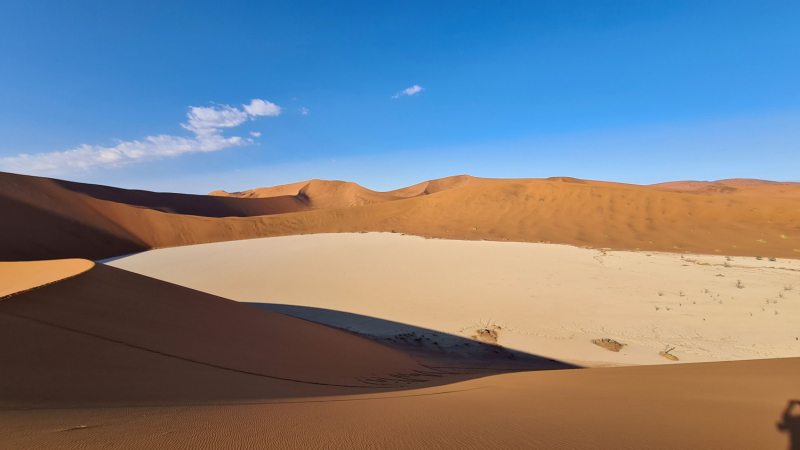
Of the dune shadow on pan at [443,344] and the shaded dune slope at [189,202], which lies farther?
the shaded dune slope at [189,202]

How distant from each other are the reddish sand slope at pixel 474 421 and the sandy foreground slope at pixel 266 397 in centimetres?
1

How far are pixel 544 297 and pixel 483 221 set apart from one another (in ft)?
57.5

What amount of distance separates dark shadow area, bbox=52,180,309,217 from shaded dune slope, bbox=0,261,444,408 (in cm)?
4297

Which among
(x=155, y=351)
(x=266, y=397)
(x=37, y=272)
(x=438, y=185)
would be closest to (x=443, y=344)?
(x=266, y=397)

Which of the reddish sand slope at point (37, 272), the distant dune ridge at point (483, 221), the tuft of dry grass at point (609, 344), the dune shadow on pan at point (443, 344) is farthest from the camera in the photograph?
the distant dune ridge at point (483, 221)

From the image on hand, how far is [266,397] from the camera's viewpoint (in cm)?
282

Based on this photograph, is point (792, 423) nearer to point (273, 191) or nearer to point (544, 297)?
point (544, 297)

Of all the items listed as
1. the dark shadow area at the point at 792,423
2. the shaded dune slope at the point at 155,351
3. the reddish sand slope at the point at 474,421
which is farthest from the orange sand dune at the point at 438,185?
the dark shadow area at the point at 792,423

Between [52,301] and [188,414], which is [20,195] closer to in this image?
[52,301]

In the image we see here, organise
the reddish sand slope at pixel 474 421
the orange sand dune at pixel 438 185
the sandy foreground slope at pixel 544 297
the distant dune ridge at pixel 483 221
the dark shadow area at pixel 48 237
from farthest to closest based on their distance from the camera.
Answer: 1. the orange sand dune at pixel 438 185
2. the dark shadow area at pixel 48 237
3. the distant dune ridge at pixel 483 221
4. the sandy foreground slope at pixel 544 297
5. the reddish sand slope at pixel 474 421

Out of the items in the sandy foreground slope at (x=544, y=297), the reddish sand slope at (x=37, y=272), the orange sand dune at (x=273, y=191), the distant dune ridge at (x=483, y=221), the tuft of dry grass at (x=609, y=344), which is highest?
the orange sand dune at (x=273, y=191)

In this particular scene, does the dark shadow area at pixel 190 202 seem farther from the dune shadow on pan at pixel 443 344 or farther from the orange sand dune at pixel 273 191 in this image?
the dune shadow on pan at pixel 443 344

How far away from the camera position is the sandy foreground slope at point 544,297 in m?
6.46

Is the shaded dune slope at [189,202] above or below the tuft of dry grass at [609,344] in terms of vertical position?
above
